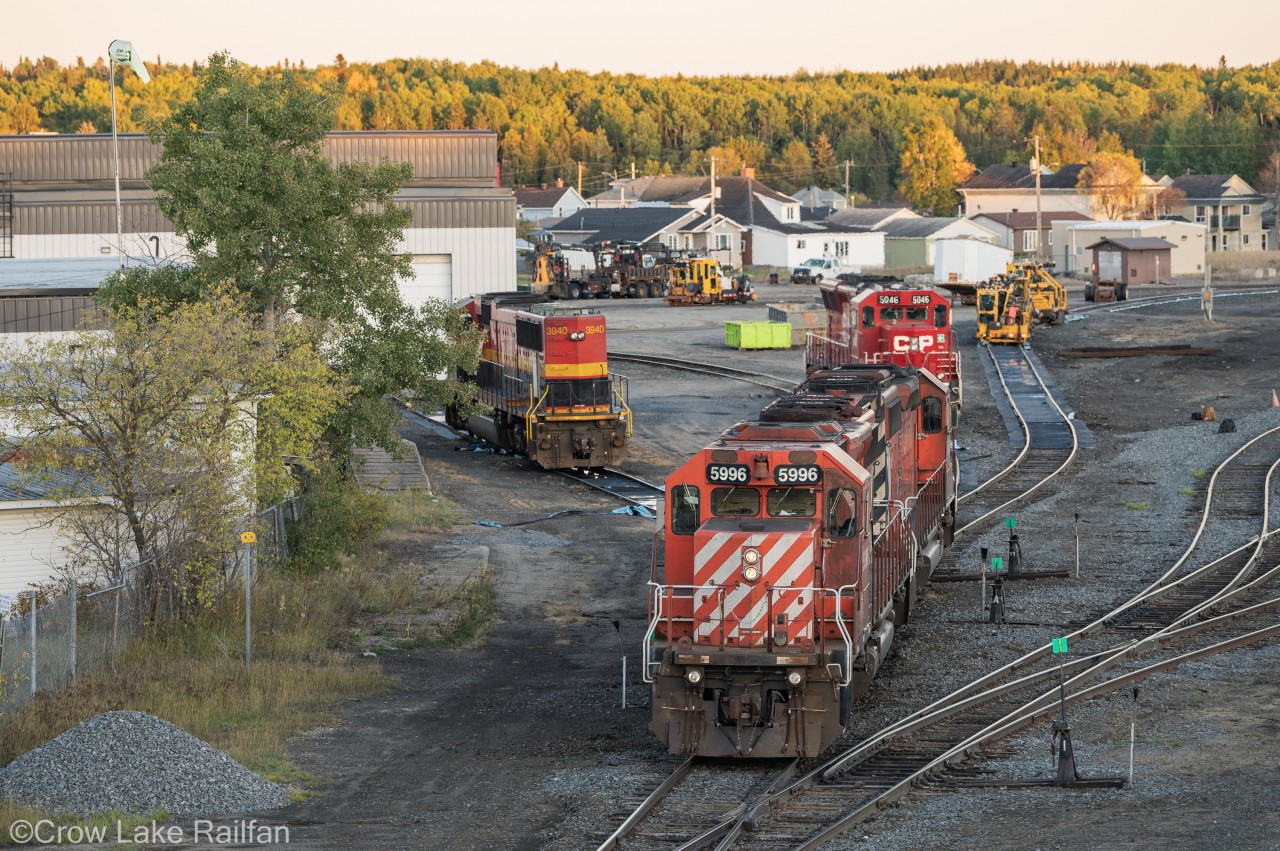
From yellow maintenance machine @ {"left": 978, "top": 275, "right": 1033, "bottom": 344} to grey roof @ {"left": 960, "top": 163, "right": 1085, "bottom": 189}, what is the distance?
258 feet

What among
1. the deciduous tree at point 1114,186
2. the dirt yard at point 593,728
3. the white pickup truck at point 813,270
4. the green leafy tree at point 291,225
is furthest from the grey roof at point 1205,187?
the green leafy tree at point 291,225

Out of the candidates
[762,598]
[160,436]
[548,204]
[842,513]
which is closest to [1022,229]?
[548,204]

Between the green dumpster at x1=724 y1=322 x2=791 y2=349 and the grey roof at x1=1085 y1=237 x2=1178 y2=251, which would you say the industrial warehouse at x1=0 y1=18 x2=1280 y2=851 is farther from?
the grey roof at x1=1085 y1=237 x2=1178 y2=251

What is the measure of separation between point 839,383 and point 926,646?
432 centimetres

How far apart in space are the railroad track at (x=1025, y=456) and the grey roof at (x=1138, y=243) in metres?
38.6

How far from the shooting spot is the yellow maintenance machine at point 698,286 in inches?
3556

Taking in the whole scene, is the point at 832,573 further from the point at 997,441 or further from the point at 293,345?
the point at 997,441

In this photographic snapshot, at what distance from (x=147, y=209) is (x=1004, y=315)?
1457 inches

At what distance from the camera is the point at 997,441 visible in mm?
45219

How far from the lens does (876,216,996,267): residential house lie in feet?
381

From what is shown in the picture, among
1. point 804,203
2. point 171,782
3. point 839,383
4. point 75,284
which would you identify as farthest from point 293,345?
point 804,203

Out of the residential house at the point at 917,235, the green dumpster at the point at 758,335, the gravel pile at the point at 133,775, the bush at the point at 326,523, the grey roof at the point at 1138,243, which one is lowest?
the gravel pile at the point at 133,775

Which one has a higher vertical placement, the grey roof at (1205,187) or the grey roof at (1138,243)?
the grey roof at (1205,187)

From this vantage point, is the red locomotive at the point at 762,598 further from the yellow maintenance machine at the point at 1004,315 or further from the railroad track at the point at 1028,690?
the yellow maintenance machine at the point at 1004,315
